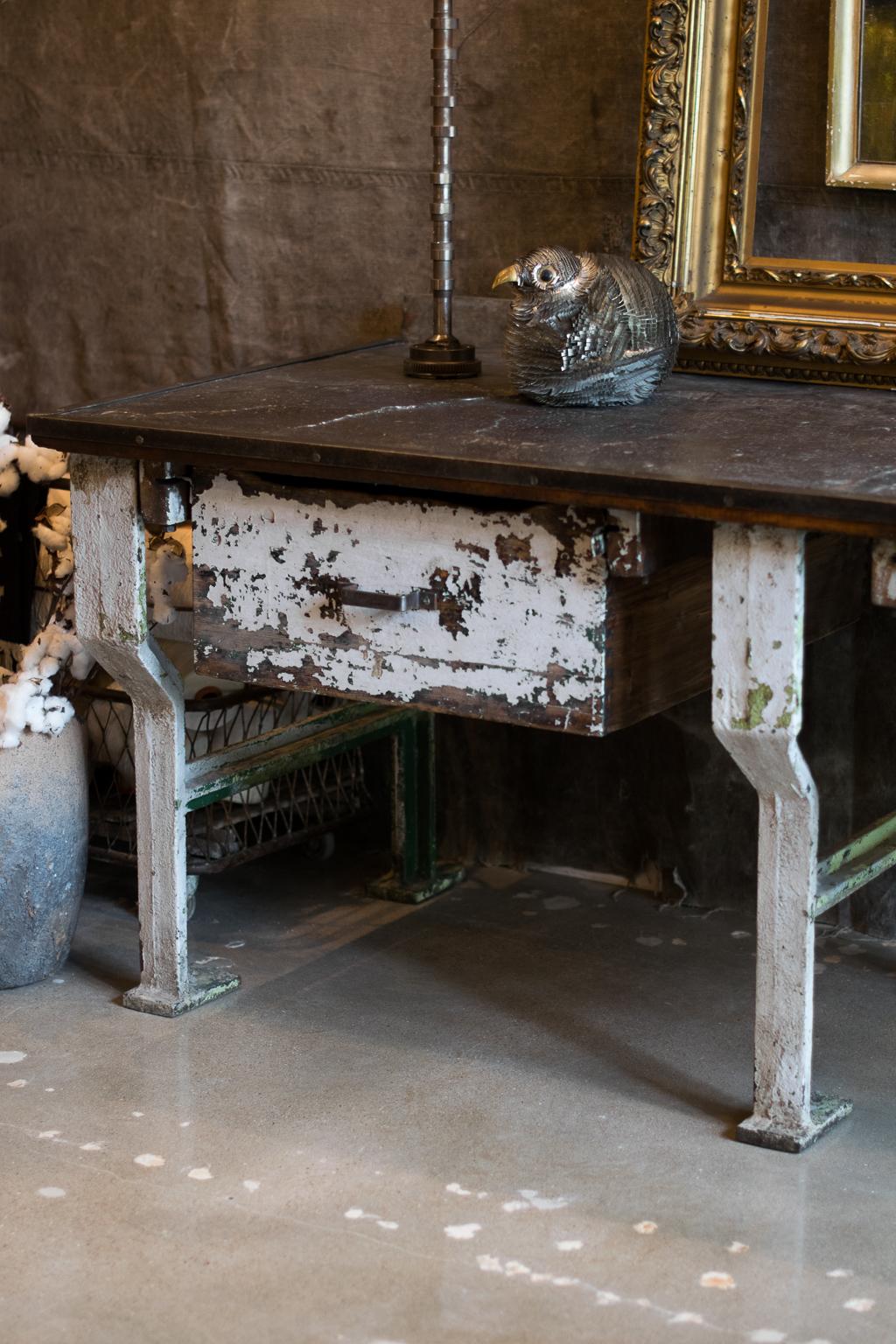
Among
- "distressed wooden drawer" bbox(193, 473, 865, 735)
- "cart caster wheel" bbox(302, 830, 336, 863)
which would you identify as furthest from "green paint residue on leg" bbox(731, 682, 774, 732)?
"cart caster wheel" bbox(302, 830, 336, 863)

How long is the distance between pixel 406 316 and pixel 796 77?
2.86 feet

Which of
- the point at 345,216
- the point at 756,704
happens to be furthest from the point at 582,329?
the point at 345,216

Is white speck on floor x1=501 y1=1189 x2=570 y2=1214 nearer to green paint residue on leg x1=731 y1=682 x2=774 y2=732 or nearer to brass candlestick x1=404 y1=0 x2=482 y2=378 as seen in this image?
green paint residue on leg x1=731 y1=682 x2=774 y2=732

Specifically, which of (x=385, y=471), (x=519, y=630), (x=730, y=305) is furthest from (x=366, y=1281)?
(x=730, y=305)

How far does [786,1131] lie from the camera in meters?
2.57

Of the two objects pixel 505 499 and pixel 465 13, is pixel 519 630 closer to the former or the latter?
pixel 505 499

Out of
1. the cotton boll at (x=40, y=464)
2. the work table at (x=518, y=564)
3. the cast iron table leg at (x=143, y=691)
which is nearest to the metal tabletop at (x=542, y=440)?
the work table at (x=518, y=564)

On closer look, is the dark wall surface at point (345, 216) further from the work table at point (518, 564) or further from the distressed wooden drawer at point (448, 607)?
the distressed wooden drawer at point (448, 607)

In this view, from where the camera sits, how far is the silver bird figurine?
8.87 ft

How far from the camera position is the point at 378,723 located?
333 cm

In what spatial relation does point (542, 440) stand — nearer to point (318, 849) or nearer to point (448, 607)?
point (448, 607)

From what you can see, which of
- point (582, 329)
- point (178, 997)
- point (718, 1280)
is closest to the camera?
point (718, 1280)

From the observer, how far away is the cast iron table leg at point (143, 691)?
2824 millimetres

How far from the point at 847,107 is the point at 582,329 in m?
0.61
